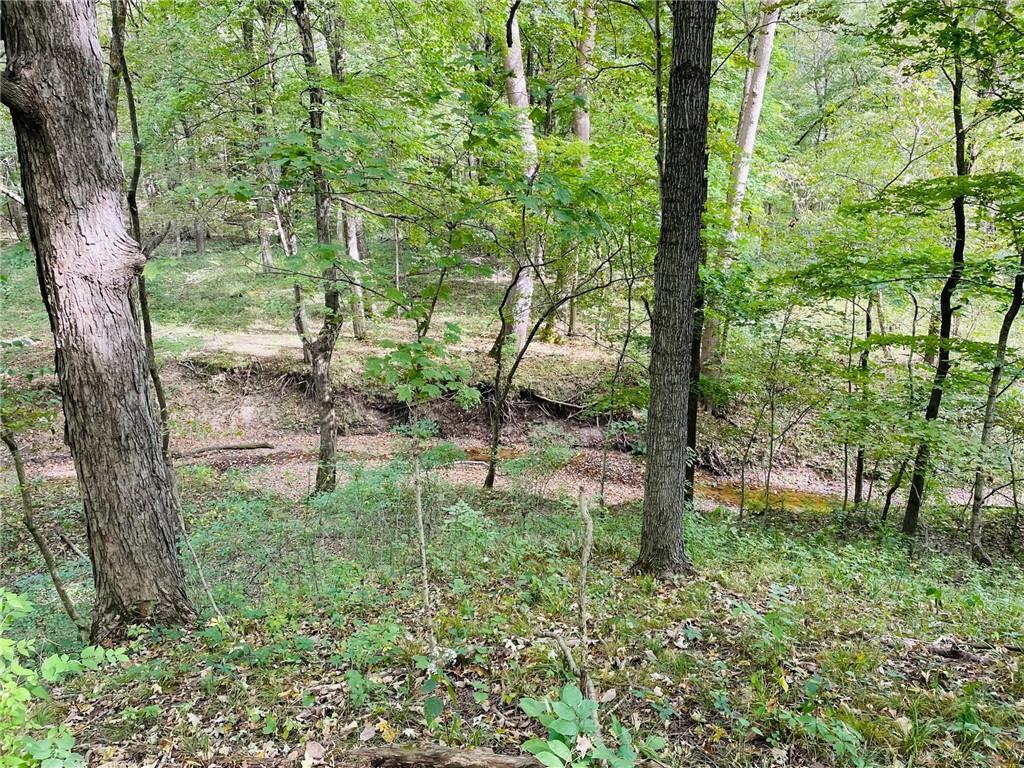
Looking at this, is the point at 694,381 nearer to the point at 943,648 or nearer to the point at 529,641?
the point at 943,648

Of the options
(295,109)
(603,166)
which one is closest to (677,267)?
(603,166)

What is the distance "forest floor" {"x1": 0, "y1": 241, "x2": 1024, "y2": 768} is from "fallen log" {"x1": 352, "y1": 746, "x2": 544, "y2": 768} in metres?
0.16

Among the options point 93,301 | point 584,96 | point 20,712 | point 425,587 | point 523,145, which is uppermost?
point 584,96

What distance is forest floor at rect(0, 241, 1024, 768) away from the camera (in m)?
2.74

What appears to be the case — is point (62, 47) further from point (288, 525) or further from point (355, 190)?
→ point (288, 525)

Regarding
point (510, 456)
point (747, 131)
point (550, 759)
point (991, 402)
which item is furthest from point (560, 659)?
point (747, 131)

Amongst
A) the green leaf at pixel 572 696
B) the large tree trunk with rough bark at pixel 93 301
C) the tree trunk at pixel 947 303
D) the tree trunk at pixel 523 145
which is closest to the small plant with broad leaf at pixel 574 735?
the green leaf at pixel 572 696

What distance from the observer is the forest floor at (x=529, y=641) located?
8.98 ft

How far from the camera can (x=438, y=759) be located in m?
2.50

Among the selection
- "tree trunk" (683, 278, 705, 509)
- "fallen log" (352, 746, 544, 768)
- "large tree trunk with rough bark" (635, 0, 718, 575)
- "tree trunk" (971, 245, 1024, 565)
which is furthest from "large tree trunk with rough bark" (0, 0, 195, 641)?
"tree trunk" (971, 245, 1024, 565)

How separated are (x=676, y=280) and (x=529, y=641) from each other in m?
2.95

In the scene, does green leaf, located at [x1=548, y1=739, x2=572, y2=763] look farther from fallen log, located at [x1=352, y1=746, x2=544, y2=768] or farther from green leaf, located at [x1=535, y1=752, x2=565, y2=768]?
fallen log, located at [x1=352, y1=746, x2=544, y2=768]

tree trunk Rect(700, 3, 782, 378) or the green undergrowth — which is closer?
the green undergrowth

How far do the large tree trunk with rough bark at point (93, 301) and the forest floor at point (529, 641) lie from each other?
0.54 metres
